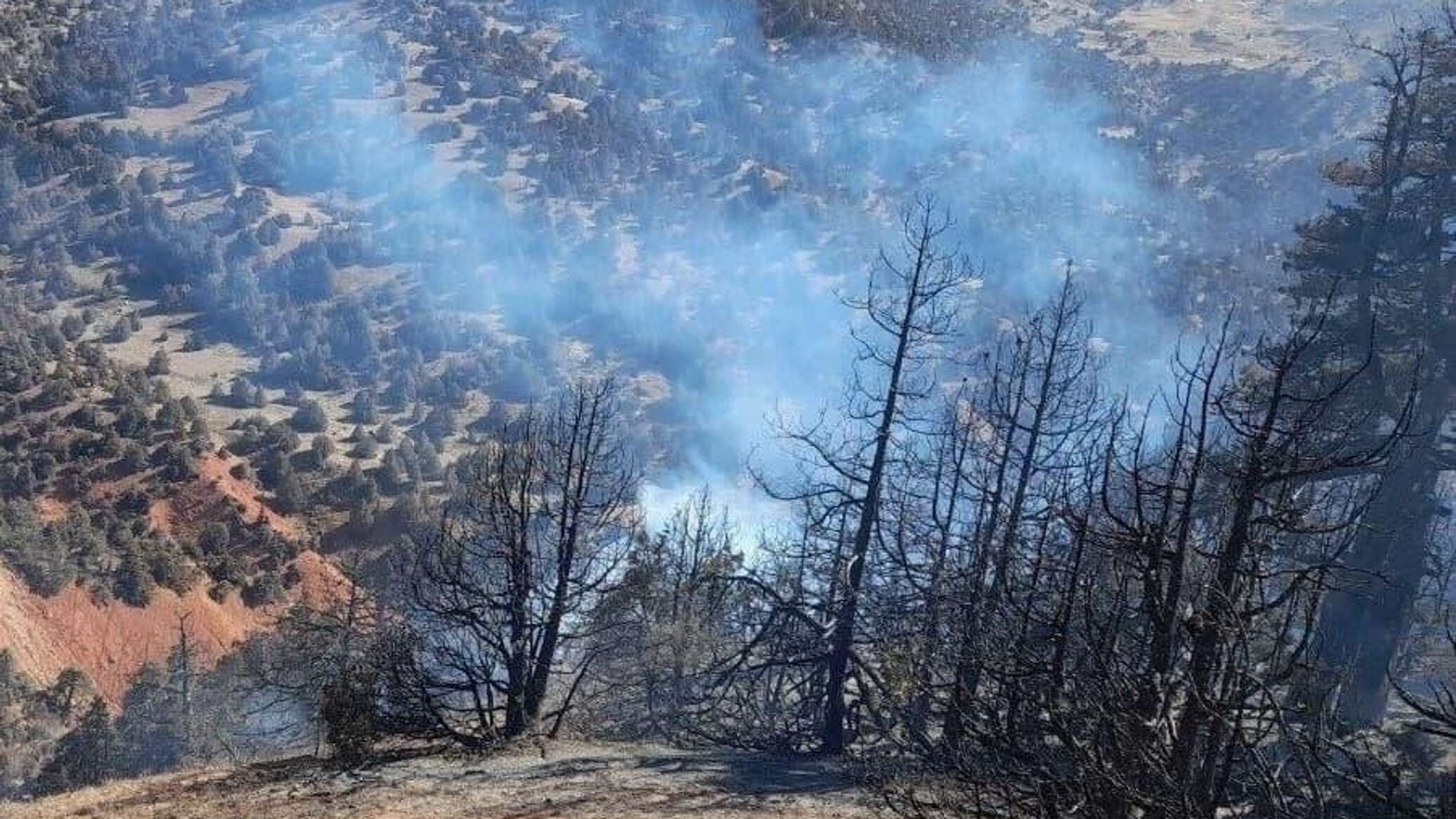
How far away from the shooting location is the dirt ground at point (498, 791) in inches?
361

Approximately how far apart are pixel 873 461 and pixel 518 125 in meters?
50.3

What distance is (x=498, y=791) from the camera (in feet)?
32.1

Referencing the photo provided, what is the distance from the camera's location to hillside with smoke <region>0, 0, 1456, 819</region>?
7.20 metres

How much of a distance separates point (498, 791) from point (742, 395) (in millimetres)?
33163

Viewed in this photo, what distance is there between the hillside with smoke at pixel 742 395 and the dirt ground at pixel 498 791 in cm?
20

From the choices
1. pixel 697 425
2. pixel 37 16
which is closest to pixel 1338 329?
pixel 697 425

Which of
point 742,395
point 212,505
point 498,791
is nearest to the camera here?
point 498,791

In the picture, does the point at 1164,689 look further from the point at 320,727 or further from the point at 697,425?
the point at 697,425

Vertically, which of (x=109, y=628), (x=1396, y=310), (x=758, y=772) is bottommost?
(x=758, y=772)

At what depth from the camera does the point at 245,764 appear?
11258 mm

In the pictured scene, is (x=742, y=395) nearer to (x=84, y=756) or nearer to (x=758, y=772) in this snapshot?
(x=84, y=756)

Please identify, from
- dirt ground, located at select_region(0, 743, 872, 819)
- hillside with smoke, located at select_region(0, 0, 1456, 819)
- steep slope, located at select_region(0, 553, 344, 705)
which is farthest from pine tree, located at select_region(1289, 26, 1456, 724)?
steep slope, located at select_region(0, 553, 344, 705)

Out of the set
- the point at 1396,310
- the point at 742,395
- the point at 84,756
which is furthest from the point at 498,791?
the point at 742,395

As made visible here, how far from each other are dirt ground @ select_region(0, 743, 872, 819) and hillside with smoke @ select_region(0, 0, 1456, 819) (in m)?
0.20
